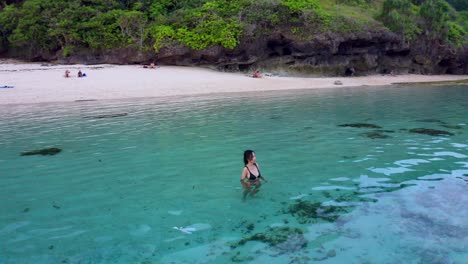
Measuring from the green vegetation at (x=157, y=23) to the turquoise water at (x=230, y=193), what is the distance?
18175 millimetres

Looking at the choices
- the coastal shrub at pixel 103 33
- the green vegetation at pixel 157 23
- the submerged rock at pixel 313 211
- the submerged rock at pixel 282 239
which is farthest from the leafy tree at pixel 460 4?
the submerged rock at pixel 282 239

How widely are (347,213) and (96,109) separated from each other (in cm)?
1464

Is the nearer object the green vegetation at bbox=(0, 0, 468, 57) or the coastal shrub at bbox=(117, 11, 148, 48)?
the coastal shrub at bbox=(117, 11, 148, 48)

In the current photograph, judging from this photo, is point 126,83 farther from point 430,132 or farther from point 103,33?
point 430,132

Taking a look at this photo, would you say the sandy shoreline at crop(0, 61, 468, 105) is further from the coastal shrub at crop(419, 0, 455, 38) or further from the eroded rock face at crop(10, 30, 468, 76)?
the coastal shrub at crop(419, 0, 455, 38)

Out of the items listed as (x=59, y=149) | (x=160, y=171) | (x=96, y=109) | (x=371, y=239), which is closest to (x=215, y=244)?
(x=371, y=239)

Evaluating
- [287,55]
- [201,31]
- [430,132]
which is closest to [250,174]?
[430,132]

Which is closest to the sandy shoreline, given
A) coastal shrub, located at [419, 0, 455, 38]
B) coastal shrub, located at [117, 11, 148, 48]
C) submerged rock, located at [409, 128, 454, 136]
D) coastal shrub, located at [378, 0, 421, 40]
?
coastal shrub, located at [117, 11, 148, 48]

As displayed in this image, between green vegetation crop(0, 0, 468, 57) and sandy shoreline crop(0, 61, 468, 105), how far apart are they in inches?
109

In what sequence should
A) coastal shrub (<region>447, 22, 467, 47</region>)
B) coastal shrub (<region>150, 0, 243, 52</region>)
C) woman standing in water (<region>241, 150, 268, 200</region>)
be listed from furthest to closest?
coastal shrub (<region>447, 22, 467, 47</region>), coastal shrub (<region>150, 0, 243, 52</region>), woman standing in water (<region>241, 150, 268, 200</region>)

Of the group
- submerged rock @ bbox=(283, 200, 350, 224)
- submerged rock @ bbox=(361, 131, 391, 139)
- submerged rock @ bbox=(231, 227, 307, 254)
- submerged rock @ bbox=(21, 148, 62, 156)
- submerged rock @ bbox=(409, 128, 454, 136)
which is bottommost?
submerged rock @ bbox=(231, 227, 307, 254)

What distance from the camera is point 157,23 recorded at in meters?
32.4

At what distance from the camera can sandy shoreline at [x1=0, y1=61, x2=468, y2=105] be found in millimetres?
21938

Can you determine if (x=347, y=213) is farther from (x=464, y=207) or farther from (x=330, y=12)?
(x=330, y=12)
